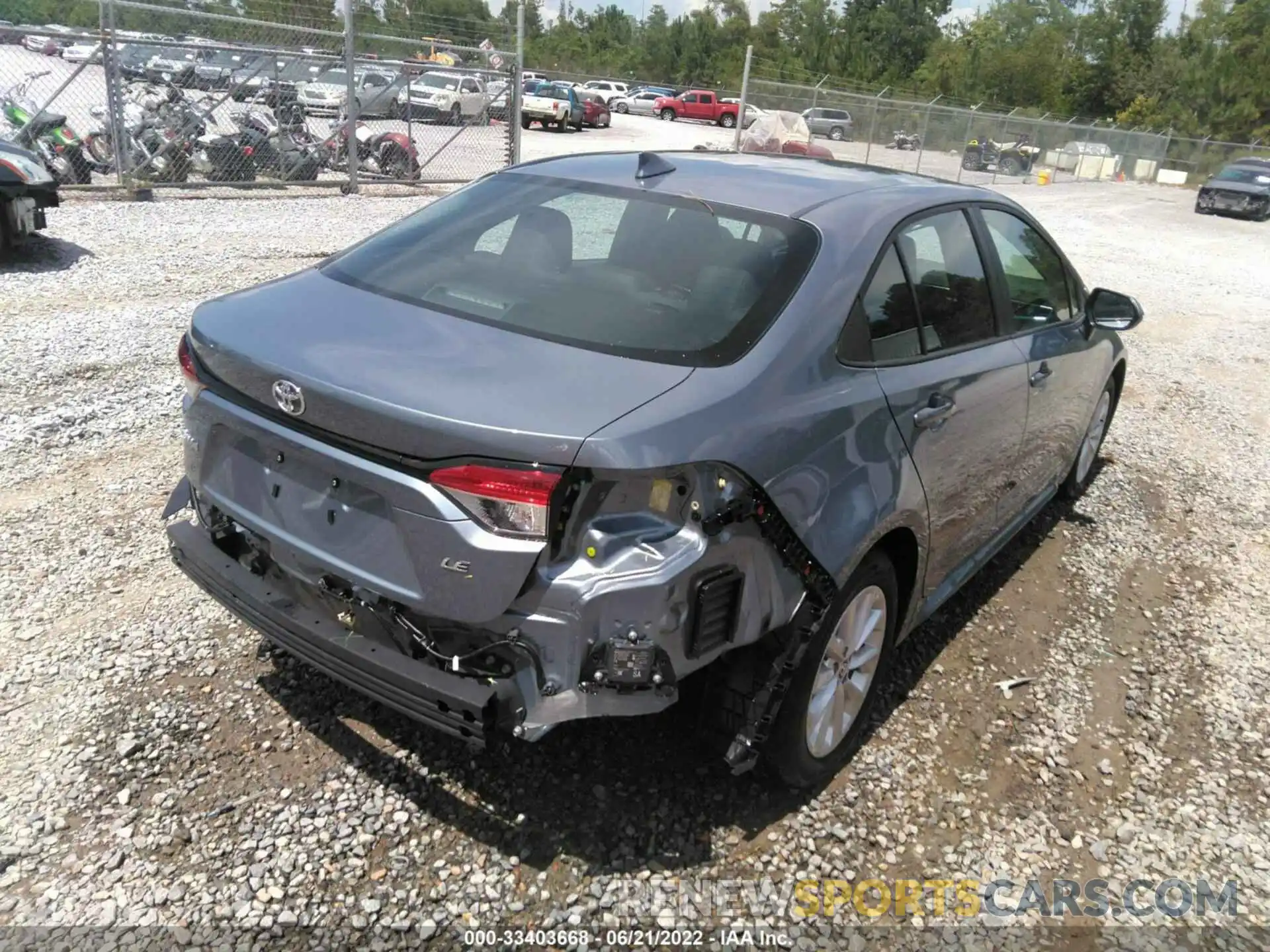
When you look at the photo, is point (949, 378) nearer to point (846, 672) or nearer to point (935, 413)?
point (935, 413)

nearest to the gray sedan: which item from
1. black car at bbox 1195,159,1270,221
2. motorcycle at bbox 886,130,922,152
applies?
motorcycle at bbox 886,130,922,152

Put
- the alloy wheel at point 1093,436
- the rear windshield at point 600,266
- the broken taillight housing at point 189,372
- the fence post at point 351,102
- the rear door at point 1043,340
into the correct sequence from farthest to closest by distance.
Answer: the fence post at point 351,102 → the alloy wheel at point 1093,436 → the rear door at point 1043,340 → the broken taillight housing at point 189,372 → the rear windshield at point 600,266

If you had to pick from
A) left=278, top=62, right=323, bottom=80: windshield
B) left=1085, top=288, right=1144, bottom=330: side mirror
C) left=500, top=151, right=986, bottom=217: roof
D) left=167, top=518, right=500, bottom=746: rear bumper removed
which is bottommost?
left=167, top=518, right=500, bottom=746: rear bumper removed

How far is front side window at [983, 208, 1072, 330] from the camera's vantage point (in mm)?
3850

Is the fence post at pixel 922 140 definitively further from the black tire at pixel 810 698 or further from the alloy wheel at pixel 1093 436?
the black tire at pixel 810 698

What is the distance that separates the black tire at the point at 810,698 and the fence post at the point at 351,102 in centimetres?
1290

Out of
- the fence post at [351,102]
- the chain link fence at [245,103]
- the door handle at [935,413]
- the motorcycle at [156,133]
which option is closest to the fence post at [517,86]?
the chain link fence at [245,103]

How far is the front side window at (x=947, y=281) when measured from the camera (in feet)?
10.4

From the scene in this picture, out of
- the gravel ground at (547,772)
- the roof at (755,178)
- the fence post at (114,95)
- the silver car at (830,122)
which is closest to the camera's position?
the gravel ground at (547,772)

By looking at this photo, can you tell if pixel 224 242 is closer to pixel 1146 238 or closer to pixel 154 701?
pixel 154 701

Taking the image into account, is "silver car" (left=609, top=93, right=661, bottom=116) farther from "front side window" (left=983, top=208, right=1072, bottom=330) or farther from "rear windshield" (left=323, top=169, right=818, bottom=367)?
"rear windshield" (left=323, top=169, right=818, bottom=367)

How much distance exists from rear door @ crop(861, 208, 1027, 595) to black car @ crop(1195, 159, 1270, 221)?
2884cm

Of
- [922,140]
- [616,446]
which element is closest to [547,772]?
[616,446]

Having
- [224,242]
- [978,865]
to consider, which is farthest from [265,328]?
[224,242]
